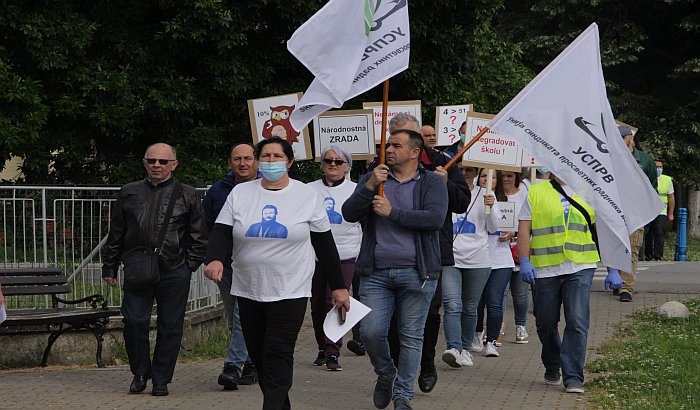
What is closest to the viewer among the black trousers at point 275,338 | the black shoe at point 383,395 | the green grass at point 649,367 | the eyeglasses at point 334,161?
the black trousers at point 275,338

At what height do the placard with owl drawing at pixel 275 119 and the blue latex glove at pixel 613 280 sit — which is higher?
the placard with owl drawing at pixel 275 119

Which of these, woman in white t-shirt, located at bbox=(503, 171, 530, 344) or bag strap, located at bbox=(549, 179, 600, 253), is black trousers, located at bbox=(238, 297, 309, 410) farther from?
woman in white t-shirt, located at bbox=(503, 171, 530, 344)

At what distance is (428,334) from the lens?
7863mm

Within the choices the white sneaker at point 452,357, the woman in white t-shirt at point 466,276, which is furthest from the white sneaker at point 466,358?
the white sneaker at point 452,357

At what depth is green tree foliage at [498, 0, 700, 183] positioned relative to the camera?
1294 inches

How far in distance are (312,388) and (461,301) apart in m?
1.72

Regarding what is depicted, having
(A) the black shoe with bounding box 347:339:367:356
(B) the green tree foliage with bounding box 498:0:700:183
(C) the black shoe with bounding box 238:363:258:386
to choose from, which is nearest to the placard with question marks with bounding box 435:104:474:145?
(A) the black shoe with bounding box 347:339:367:356

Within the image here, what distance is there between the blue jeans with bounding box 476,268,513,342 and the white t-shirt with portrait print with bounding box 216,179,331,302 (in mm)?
3648

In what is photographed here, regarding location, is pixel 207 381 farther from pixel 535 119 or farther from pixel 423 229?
pixel 535 119

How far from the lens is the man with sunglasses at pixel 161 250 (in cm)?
798

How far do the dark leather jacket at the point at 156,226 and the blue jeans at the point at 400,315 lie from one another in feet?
5.34

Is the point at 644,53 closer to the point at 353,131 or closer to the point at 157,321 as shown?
the point at 353,131

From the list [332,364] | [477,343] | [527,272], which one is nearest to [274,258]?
[527,272]

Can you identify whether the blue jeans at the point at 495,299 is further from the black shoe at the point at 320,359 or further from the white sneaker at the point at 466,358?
the black shoe at the point at 320,359
